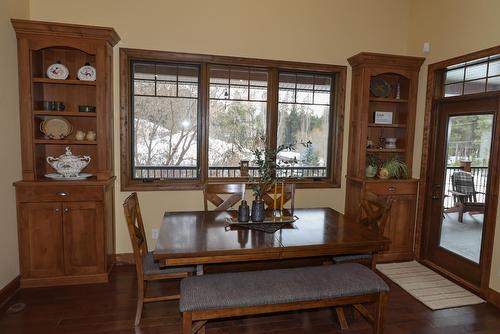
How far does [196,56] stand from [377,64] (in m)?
2.13

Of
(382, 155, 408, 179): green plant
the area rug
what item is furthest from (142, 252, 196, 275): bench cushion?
(382, 155, 408, 179): green plant

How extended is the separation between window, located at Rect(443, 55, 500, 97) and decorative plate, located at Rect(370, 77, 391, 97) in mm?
642

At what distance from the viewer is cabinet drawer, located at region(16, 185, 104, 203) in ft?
9.84

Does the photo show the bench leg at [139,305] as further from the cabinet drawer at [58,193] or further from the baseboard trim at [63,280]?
the cabinet drawer at [58,193]

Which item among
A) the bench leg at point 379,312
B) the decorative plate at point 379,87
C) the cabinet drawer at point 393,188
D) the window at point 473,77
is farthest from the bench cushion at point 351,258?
the decorative plate at point 379,87

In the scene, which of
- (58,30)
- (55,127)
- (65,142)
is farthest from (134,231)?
(58,30)

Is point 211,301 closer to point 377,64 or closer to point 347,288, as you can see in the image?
point 347,288

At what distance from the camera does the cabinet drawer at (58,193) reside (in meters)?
3.00

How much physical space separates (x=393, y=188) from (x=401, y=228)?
0.53 meters

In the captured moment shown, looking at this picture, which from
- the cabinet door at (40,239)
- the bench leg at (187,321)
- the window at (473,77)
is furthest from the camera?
the window at (473,77)

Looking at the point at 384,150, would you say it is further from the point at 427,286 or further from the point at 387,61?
the point at 427,286

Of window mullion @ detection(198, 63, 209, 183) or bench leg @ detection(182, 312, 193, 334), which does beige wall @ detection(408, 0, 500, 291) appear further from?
bench leg @ detection(182, 312, 193, 334)

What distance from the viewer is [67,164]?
10.5 ft

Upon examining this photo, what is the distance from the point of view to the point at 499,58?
3.09 m
